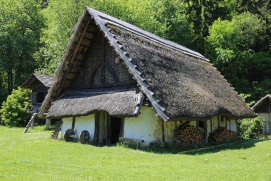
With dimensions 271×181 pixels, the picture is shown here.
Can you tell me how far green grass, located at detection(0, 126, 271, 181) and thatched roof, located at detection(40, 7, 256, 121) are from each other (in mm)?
2276

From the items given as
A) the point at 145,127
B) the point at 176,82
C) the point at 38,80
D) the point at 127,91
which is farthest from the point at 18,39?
the point at 145,127

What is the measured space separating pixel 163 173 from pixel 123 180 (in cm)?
155

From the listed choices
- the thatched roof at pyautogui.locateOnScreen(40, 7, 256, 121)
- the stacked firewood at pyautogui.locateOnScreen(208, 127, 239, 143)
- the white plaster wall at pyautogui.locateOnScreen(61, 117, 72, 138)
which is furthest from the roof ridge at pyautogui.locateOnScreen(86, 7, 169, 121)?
the stacked firewood at pyautogui.locateOnScreen(208, 127, 239, 143)

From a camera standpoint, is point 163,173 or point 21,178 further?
point 163,173

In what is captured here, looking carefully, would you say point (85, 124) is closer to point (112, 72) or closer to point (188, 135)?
point (112, 72)

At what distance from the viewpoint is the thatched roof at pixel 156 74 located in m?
14.3

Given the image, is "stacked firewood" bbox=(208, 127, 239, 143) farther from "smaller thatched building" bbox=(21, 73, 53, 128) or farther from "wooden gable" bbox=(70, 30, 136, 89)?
"smaller thatched building" bbox=(21, 73, 53, 128)

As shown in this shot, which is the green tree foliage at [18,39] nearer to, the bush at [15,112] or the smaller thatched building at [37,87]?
the bush at [15,112]

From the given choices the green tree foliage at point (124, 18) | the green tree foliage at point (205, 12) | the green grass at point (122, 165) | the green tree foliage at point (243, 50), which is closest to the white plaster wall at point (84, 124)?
the green grass at point (122, 165)

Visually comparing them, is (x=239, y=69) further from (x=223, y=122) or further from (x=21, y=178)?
(x=21, y=178)

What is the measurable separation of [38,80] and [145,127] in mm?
18729

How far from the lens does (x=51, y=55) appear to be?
1526 inches

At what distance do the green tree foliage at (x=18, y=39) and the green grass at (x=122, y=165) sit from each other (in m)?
31.0

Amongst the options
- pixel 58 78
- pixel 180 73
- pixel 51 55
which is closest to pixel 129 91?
pixel 180 73
